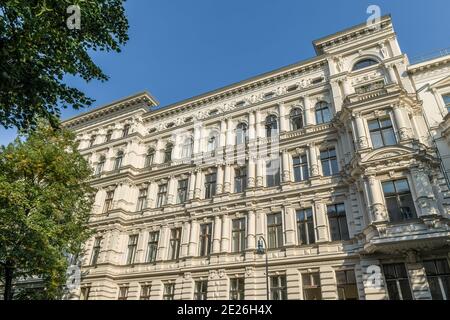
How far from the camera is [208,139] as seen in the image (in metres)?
28.3

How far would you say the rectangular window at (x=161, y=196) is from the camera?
88.2 ft

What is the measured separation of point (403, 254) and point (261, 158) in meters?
11.7

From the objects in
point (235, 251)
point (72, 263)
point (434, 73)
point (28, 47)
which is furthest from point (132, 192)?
point (434, 73)

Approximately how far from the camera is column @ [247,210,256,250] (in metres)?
20.6

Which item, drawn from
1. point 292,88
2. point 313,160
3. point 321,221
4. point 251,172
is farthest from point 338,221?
point 292,88

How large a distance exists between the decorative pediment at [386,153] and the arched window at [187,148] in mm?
15694

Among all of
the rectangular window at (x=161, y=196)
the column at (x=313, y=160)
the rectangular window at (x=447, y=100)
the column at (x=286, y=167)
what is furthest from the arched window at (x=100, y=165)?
the rectangular window at (x=447, y=100)

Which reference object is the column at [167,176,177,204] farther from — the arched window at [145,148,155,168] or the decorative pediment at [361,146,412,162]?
the decorative pediment at [361,146,412,162]

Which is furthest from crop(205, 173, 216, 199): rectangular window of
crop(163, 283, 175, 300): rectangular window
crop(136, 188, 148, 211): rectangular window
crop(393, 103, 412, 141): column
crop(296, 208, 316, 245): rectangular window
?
crop(393, 103, 412, 141): column

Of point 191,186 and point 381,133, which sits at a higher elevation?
point 381,133

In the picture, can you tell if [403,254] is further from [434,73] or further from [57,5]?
[57,5]

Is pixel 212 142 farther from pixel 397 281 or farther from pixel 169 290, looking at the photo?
pixel 397 281

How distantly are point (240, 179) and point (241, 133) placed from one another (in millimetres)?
4736

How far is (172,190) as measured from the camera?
87.8 ft
